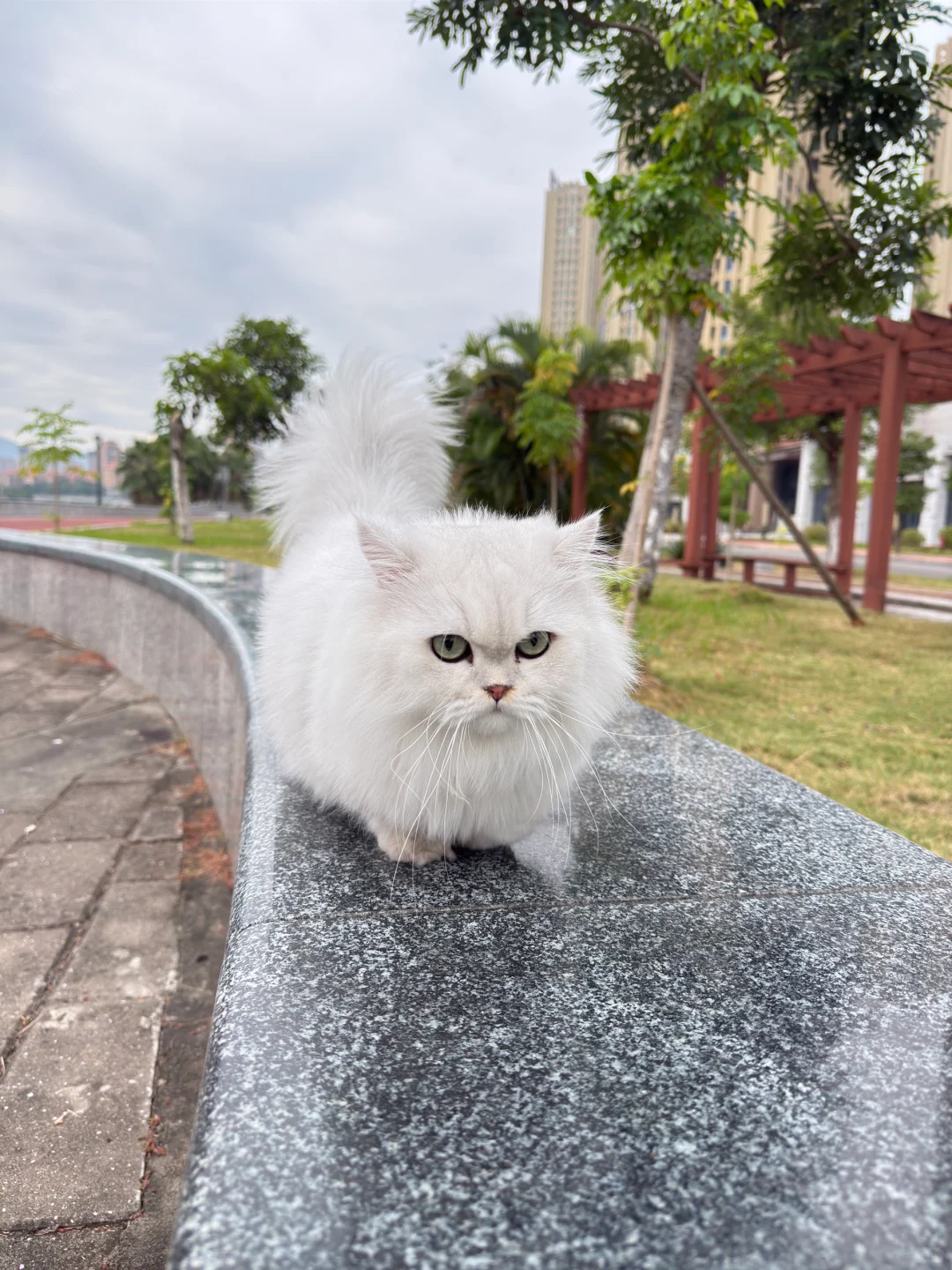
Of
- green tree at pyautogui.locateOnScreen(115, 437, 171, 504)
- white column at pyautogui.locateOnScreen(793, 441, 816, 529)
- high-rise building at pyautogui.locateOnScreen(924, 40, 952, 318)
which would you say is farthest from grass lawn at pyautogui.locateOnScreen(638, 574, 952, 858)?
green tree at pyautogui.locateOnScreen(115, 437, 171, 504)

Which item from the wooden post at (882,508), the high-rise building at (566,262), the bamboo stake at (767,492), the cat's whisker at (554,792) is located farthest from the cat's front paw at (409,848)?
the high-rise building at (566,262)

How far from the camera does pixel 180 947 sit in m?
2.68

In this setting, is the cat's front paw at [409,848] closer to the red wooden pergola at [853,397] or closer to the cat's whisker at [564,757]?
the cat's whisker at [564,757]

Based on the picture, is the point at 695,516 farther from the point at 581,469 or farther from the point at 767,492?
the point at 767,492

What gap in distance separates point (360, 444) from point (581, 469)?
43.4 feet

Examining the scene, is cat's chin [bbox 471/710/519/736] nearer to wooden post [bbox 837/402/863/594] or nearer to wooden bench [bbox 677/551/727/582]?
wooden post [bbox 837/402/863/594]

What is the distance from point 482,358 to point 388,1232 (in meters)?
16.2

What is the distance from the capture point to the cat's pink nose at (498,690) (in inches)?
49.9

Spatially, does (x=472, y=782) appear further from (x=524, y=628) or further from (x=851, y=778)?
(x=851, y=778)

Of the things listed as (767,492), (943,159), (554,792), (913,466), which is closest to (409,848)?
(554,792)

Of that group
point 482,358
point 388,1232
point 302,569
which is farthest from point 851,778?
point 482,358

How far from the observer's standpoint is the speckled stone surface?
741mm

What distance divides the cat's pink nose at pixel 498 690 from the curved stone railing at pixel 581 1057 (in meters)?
0.39

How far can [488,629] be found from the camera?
1284 millimetres
